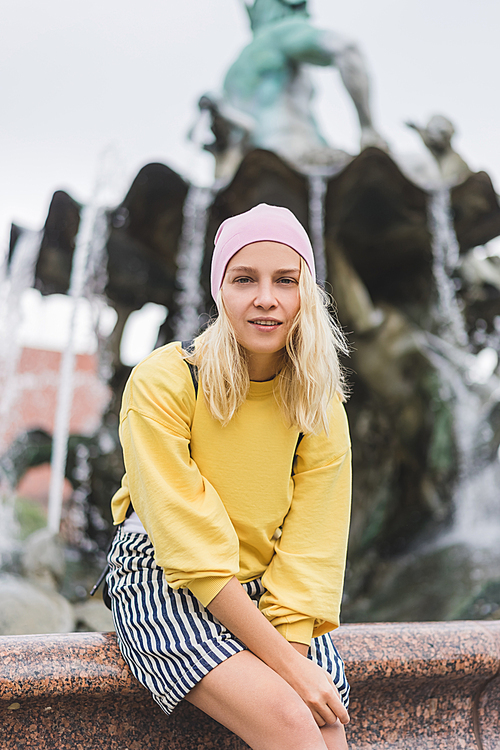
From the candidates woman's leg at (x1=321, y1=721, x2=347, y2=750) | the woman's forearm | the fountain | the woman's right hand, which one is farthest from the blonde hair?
the fountain

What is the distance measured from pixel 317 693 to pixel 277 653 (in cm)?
11

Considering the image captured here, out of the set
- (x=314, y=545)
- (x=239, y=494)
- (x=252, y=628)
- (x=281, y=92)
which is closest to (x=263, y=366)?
(x=239, y=494)

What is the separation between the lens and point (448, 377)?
5.44 meters

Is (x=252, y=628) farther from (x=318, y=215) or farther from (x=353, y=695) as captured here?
(x=318, y=215)

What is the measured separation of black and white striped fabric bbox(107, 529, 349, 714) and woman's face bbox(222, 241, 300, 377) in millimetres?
548

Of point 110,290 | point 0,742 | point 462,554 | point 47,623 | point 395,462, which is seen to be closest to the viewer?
point 0,742

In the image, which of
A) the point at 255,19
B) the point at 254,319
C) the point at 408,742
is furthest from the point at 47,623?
the point at 255,19

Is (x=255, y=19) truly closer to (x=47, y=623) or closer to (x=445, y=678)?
(x=47, y=623)

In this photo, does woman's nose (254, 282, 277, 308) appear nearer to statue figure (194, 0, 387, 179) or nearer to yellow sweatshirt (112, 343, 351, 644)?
yellow sweatshirt (112, 343, 351, 644)

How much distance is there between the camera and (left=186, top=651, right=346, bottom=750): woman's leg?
122 cm

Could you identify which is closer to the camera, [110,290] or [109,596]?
[109,596]

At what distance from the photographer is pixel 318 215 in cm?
530

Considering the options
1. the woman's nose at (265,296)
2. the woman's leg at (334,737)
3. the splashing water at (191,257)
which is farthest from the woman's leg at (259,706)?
the splashing water at (191,257)

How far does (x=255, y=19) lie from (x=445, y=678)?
659 cm
